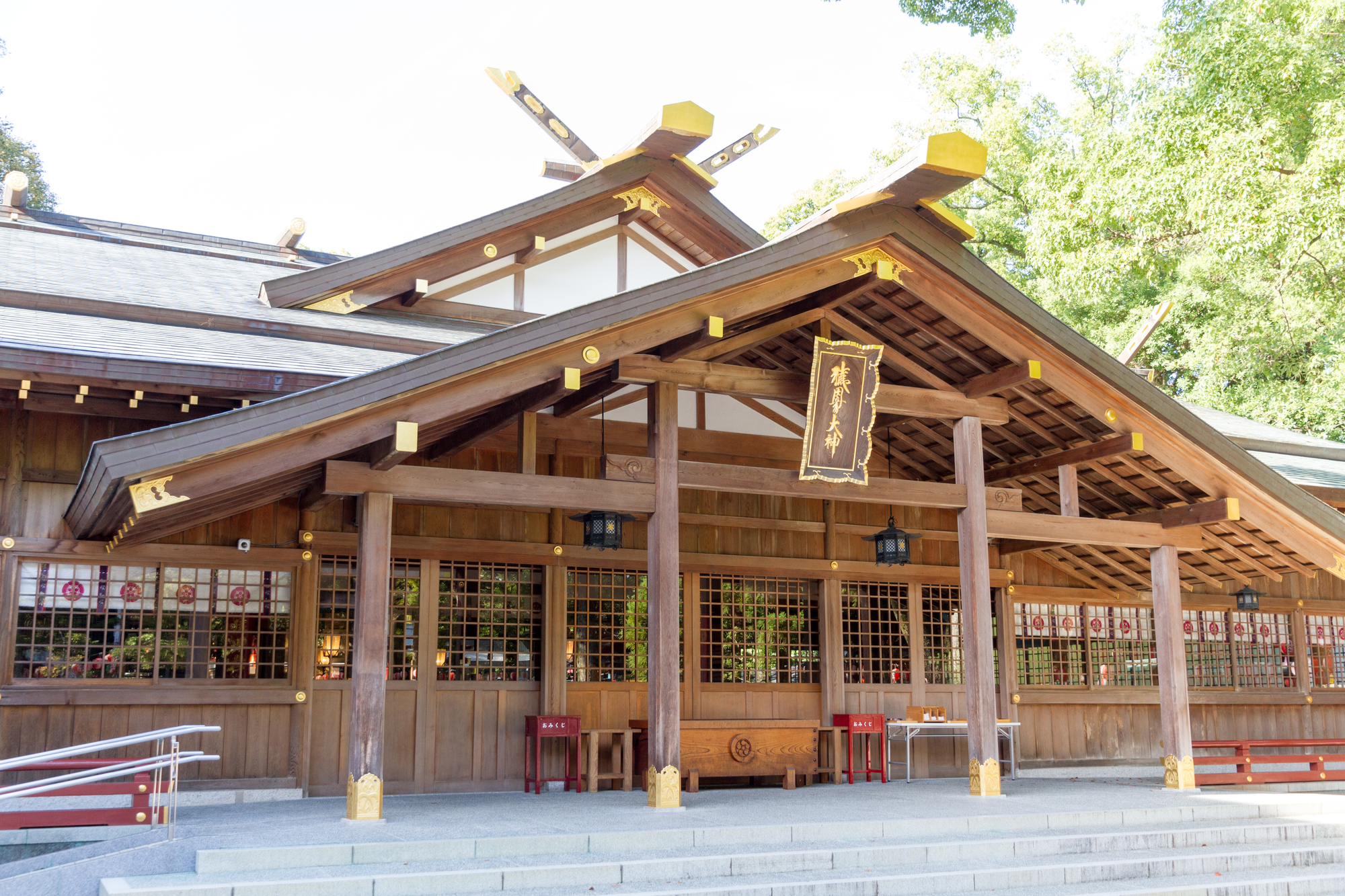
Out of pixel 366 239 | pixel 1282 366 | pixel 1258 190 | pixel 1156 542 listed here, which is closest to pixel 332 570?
pixel 1156 542

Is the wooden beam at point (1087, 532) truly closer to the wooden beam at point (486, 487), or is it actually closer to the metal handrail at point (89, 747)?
the wooden beam at point (486, 487)

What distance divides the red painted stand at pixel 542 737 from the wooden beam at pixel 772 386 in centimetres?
338

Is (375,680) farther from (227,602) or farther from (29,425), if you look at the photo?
(29,425)

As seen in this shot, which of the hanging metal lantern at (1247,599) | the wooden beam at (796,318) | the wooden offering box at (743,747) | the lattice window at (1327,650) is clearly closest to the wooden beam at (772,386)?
the wooden beam at (796,318)

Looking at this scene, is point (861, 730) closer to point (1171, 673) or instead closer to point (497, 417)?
point (1171, 673)

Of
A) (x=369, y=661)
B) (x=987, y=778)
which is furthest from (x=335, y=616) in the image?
(x=987, y=778)

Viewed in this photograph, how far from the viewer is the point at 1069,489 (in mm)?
10734

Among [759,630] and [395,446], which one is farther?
[759,630]

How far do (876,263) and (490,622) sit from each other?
4895mm

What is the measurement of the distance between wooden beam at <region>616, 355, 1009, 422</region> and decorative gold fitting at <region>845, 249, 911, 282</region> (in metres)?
0.99

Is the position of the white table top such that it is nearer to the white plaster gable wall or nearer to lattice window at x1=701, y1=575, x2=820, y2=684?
lattice window at x1=701, y1=575, x2=820, y2=684

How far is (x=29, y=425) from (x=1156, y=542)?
1017 cm

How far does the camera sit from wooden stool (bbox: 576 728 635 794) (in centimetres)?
998

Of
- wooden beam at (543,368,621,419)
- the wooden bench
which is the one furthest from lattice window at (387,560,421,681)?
the wooden bench
